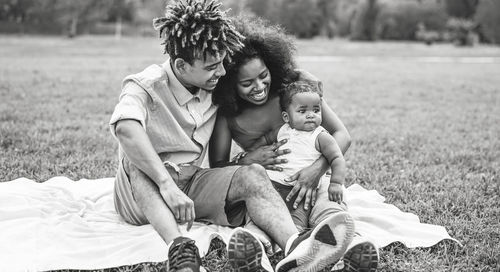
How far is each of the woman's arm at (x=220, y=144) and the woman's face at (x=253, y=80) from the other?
26cm

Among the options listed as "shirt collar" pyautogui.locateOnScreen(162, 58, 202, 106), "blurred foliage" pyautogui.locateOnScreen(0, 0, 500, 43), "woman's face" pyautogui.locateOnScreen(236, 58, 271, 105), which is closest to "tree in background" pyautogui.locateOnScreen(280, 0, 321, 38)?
"blurred foliage" pyautogui.locateOnScreen(0, 0, 500, 43)

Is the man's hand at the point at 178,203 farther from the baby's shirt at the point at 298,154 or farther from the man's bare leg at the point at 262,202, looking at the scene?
the baby's shirt at the point at 298,154

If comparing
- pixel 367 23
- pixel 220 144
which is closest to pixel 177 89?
pixel 220 144

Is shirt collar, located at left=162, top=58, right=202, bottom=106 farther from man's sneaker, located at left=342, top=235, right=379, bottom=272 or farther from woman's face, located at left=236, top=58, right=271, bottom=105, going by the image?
man's sneaker, located at left=342, top=235, right=379, bottom=272

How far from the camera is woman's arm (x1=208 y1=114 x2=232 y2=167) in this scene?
3514 millimetres

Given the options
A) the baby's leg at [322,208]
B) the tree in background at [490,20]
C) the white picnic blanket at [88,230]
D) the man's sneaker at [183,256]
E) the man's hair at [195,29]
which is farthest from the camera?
the tree in background at [490,20]

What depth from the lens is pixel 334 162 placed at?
328 centimetres

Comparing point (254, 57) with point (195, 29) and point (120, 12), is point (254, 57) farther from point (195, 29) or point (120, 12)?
point (120, 12)

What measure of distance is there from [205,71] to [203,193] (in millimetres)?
741

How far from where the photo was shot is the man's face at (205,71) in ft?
10.0

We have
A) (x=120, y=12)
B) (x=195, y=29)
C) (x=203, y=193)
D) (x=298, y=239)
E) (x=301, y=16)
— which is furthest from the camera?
(x=301, y=16)

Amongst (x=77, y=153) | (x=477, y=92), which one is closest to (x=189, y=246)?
(x=77, y=153)

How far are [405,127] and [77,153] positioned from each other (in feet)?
14.6

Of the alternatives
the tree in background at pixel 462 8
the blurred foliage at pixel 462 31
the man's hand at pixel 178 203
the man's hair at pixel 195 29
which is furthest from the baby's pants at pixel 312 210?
the tree in background at pixel 462 8
